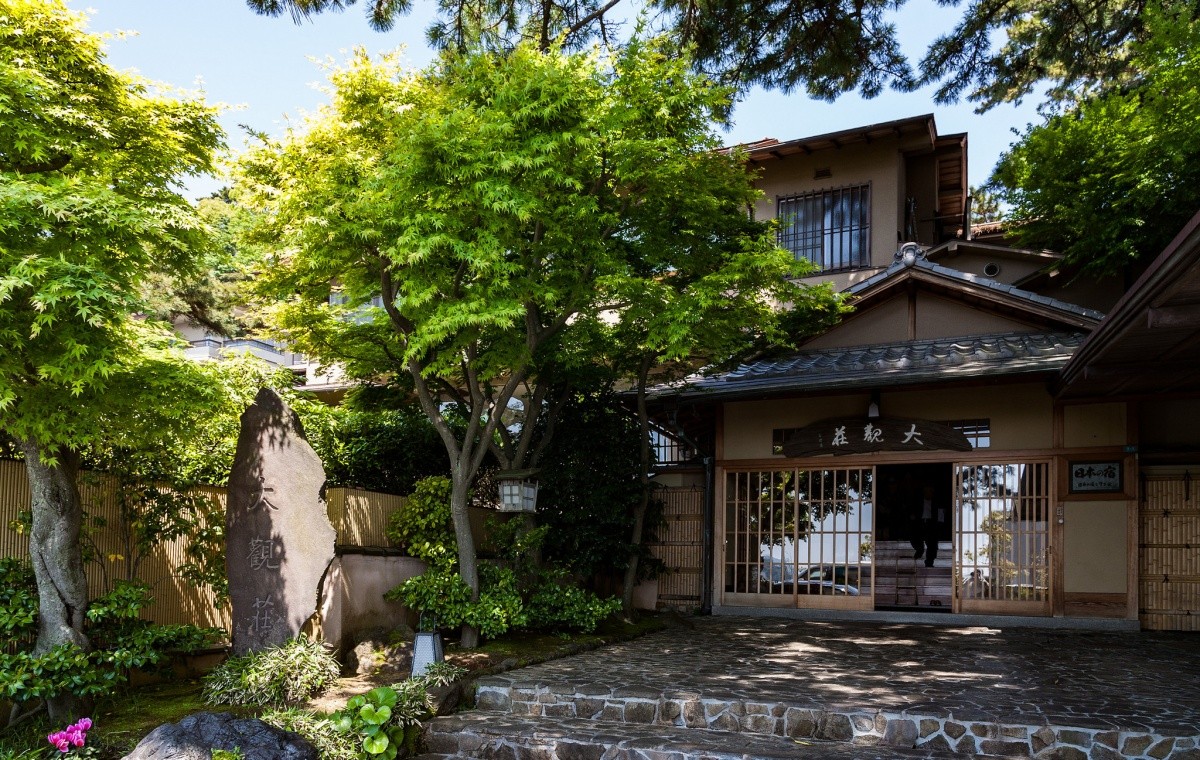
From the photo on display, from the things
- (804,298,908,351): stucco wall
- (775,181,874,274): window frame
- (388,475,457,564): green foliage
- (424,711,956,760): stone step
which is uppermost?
(775,181,874,274): window frame

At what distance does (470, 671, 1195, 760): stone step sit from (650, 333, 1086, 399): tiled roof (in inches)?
221

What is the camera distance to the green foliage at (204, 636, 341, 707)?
7.81m

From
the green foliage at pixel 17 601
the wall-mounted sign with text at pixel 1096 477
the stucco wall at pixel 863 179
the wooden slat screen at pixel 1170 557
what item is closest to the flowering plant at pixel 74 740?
the green foliage at pixel 17 601

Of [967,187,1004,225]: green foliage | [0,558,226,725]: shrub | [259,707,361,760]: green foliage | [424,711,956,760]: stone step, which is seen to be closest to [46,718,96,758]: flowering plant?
[0,558,226,725]: shrub

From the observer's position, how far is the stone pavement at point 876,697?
6.81m

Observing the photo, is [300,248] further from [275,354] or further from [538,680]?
[275,354]

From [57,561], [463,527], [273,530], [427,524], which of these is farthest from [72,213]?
[427,524]

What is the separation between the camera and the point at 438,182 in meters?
8.78

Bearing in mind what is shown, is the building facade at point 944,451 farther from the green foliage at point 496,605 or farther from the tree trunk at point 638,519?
the green foliage at point 496,605

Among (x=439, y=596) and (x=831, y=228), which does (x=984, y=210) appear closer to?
(x=831, y=228)

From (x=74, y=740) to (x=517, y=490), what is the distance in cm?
557

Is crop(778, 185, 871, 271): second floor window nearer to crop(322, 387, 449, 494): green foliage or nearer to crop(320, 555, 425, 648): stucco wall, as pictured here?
crop(322, 387, 449, 494): green foliage

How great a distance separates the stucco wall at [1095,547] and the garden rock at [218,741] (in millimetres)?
10265

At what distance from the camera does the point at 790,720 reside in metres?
7.43
